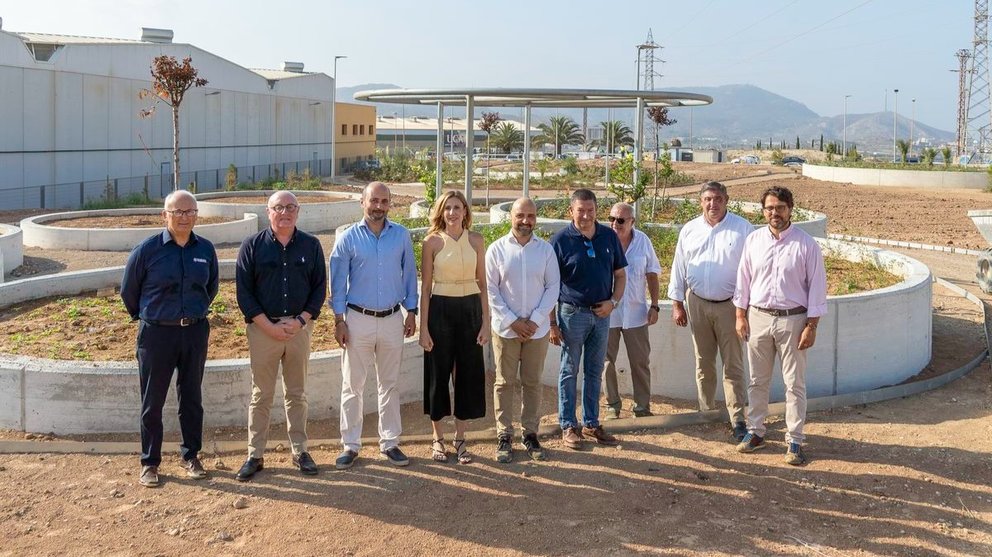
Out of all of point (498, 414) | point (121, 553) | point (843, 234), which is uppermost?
point (843, 234)

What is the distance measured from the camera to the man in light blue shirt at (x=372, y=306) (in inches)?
221

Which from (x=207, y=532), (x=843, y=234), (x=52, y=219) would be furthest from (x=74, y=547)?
(x=843, y=234)

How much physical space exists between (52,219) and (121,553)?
51.3 feet

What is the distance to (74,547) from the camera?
457cm

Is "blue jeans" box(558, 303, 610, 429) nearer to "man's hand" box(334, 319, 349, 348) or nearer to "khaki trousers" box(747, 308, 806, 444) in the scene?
"khaki trousers" box(747, 308, 806, 444)

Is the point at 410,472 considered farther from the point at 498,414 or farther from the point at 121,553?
the point at 121,553

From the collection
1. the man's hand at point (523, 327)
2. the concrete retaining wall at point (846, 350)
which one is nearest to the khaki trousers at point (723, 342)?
the concrete retaining wall at point (846, 350)

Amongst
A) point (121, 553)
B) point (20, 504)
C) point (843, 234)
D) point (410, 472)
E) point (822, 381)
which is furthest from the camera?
point (843, 234)

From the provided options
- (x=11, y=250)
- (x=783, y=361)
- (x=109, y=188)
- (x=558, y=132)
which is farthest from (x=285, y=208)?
(x=558, y=132)

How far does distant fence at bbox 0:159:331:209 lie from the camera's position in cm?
2530

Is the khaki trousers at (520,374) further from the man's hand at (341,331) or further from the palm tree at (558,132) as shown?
the palm tree at (558,132)

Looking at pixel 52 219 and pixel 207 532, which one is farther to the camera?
pixel 52 219

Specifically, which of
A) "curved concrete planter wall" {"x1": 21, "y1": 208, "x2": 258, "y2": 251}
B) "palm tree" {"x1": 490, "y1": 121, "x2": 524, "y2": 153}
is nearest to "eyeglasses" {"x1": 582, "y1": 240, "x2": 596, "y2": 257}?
"curved concrete planter wall" {"x1": 21, "y1": 208, "x2": 258, "y2": 251}

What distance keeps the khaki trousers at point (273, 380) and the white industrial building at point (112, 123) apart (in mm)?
22296
